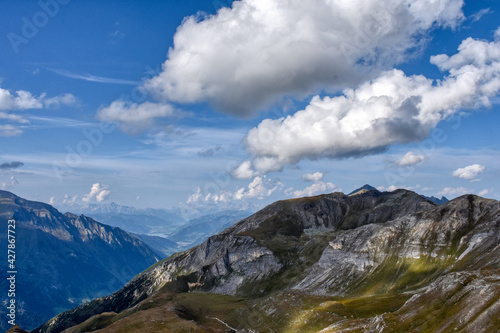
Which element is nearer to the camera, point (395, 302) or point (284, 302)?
point (395, 302)

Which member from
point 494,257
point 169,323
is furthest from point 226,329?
point 494,257

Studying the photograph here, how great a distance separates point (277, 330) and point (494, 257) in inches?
4367

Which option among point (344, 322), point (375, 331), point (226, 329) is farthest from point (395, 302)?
point (226, 329)

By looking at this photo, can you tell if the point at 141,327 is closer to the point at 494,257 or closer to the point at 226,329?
the point at 226,329

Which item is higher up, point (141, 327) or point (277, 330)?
point (141, 327)

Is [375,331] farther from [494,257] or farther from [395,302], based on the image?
[494,257]

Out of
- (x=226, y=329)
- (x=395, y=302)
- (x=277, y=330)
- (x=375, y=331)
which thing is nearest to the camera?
(x=375, y=331)

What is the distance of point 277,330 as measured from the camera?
17162 cm

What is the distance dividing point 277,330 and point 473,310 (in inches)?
3584

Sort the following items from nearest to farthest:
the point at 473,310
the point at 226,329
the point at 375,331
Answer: the point at 473,310
the point at 375,331
the point at 226,329

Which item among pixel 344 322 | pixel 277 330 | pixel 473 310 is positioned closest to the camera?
pixel 473 310

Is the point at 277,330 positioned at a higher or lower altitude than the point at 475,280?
lower

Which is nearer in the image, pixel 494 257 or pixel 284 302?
pixel 494 257

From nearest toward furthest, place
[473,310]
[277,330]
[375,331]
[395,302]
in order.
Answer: [473,310] → [375,331] → [395,302] → [277,330]
